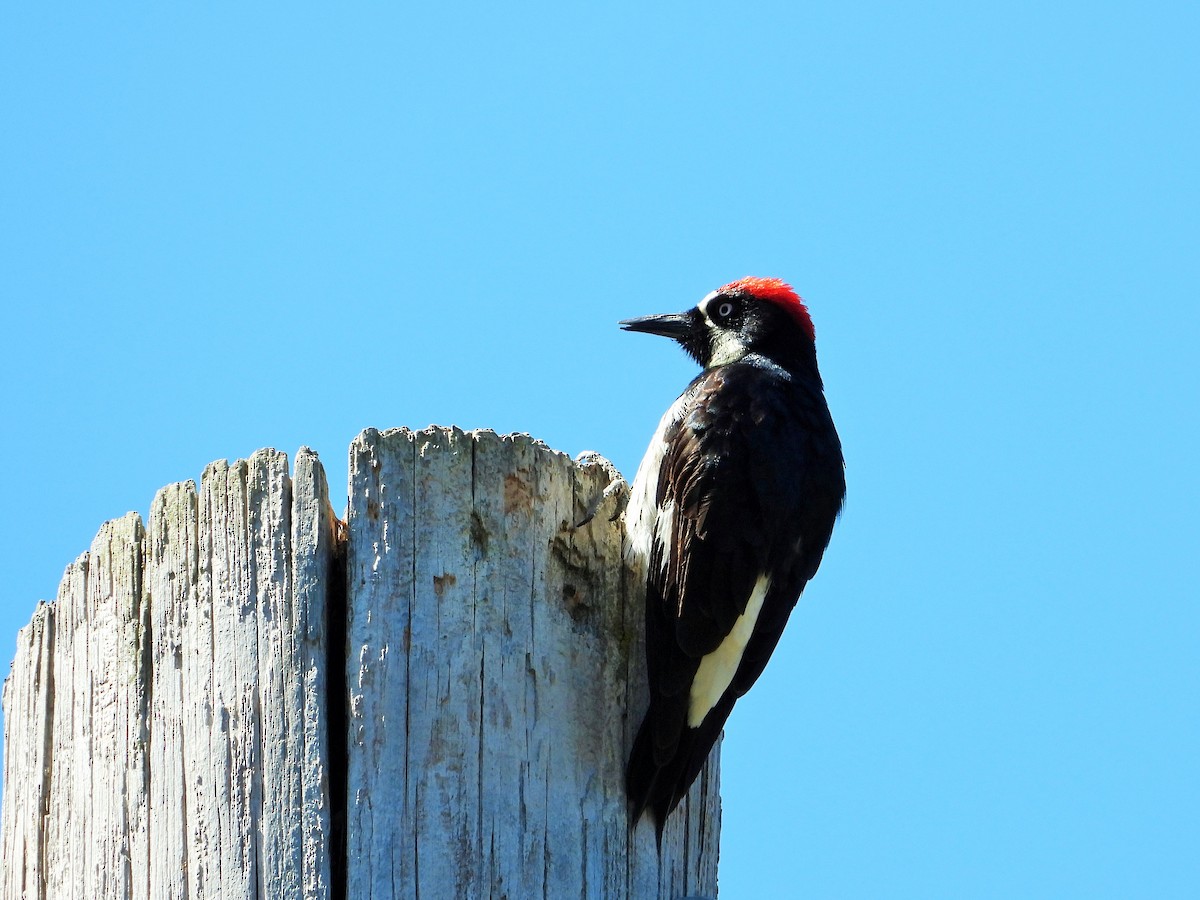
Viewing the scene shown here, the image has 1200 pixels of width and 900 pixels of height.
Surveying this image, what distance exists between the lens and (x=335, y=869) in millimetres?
2869

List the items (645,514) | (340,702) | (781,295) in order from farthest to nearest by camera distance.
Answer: (781,295) → (645,514) → (340,702)

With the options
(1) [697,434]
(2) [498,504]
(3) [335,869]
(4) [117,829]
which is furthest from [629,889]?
(1) [697,434]

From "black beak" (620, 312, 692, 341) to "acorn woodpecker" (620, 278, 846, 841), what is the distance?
95 cm

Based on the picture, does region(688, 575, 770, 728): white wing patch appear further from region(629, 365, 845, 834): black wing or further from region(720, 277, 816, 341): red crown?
region(720, 277, 816, 341): red crown

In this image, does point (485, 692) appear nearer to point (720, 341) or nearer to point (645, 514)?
point (645, 514)

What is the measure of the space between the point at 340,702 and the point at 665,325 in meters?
2.81

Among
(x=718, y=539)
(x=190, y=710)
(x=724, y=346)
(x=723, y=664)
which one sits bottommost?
(x=190, y=710)

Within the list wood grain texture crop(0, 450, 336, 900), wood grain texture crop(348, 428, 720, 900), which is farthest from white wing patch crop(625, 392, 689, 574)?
wood grain texture crop(0, 450, 336, 900)

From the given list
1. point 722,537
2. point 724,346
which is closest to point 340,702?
point 722,537

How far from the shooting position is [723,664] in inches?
147

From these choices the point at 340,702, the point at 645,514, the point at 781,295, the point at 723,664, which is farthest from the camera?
the point at 781,295

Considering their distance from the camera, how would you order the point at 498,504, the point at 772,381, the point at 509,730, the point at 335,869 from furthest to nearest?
1. the point at 772,381
2. the point at 498,504
3. the point at 509,730
4. the point at 335,869

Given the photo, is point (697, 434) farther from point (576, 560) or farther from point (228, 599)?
point (228, 599)

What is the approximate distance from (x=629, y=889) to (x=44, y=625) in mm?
1634
